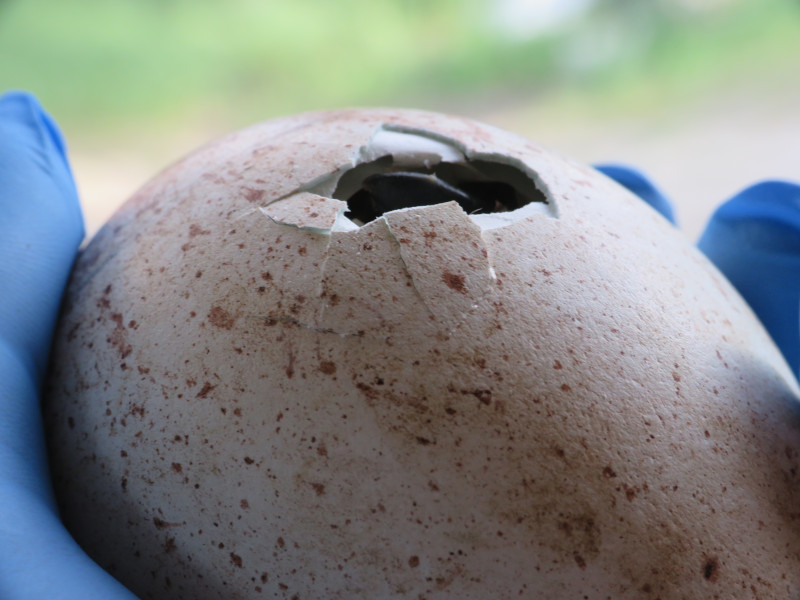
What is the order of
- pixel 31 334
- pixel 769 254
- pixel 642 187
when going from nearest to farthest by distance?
pixel 31 334, pixel 769 254, pixel 642 187

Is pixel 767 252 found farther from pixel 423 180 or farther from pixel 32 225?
pixel 32 225

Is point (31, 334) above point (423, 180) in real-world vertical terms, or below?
below

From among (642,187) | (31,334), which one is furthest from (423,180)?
(642,187)

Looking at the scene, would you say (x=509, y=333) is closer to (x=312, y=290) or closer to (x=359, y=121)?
(x=312, y=290)

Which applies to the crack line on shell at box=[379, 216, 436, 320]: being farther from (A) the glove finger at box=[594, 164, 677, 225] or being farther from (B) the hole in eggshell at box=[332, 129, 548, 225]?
(A) the glove finger at box=[594, 164, 677, 225]

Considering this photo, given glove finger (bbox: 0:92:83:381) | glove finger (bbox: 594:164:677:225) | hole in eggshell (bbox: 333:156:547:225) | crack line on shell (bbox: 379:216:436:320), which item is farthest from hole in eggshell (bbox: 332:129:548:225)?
glove finger (bbox: 594:164:677:225)

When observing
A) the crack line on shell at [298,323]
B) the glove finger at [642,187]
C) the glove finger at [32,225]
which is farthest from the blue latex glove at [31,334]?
the glove finger at [642,187]
